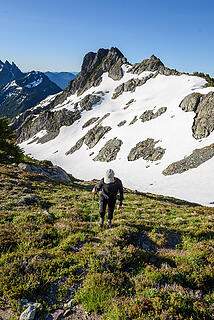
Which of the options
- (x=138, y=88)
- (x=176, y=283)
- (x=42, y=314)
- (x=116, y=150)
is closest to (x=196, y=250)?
(x=176, y=283)

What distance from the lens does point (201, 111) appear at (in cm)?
5319

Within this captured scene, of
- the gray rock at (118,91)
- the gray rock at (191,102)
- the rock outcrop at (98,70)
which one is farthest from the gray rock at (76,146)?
the rock outcrop at (98,70)

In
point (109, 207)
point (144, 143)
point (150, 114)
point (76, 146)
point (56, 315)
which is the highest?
point (150, 114)

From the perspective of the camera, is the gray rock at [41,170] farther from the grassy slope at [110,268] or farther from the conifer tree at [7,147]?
the grassy slope at [110,268]

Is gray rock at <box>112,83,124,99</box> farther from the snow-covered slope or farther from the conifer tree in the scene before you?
the conifer tree

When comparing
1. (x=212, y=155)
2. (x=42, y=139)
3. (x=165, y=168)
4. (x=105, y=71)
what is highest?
(x=105, y=71)

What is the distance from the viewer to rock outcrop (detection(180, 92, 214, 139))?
158 feet

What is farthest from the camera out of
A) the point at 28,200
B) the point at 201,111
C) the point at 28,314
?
the point at 201,111

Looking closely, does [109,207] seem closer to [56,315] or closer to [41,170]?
[56,315]

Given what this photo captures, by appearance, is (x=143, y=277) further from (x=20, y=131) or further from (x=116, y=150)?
(x=20, y=131)

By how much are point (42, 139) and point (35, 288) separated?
130179mm

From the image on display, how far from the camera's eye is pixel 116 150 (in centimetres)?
6656

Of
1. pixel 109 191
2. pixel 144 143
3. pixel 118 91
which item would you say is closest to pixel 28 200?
pixel 109 191

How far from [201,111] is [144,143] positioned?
19148 millimetres
